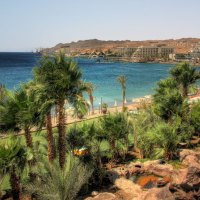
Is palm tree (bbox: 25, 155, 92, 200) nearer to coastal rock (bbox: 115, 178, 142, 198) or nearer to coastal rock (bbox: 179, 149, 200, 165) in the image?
coastal rock (bbox: 115, 178, 142, 198)

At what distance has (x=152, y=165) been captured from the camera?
61.2 feet

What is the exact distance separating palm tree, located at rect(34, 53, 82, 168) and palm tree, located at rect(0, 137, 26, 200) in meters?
3.06

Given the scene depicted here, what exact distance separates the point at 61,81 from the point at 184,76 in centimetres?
1644

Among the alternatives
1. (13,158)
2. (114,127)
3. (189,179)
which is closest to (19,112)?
(13,158)

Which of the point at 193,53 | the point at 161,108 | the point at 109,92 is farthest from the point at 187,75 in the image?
the point at 193,53

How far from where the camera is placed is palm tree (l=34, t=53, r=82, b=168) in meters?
16.4

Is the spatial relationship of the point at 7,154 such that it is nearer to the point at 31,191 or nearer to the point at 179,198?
the point at 31,191

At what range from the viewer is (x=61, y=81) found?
1612cm

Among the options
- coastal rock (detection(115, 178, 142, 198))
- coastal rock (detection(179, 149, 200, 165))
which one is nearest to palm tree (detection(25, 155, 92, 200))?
→ coastal rock (detection(115, 178, 142, 198))

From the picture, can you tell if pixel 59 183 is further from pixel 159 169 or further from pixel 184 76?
pixel 184 76

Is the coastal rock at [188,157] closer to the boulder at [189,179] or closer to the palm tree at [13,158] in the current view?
the boulder at [189,179]

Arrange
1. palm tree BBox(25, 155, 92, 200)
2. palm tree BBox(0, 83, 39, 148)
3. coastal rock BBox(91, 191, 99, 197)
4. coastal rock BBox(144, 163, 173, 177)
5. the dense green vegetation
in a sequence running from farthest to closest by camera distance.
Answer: coastal rock BBox(144, 163, 173, 177)
palm tree BBox(0, 83, 39, 148)
coastal rock BBox(91, 191, 99, 197)
the dense green vegetation
palm tree BBox(25, 155, 92, 200)

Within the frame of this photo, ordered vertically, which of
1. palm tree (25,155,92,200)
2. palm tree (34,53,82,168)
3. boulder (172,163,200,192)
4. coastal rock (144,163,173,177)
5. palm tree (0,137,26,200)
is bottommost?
coastal rock (144,163,173,177)

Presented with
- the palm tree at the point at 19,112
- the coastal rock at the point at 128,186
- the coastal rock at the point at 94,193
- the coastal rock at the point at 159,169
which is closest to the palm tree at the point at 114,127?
the coastal rock at the point at 159,169
